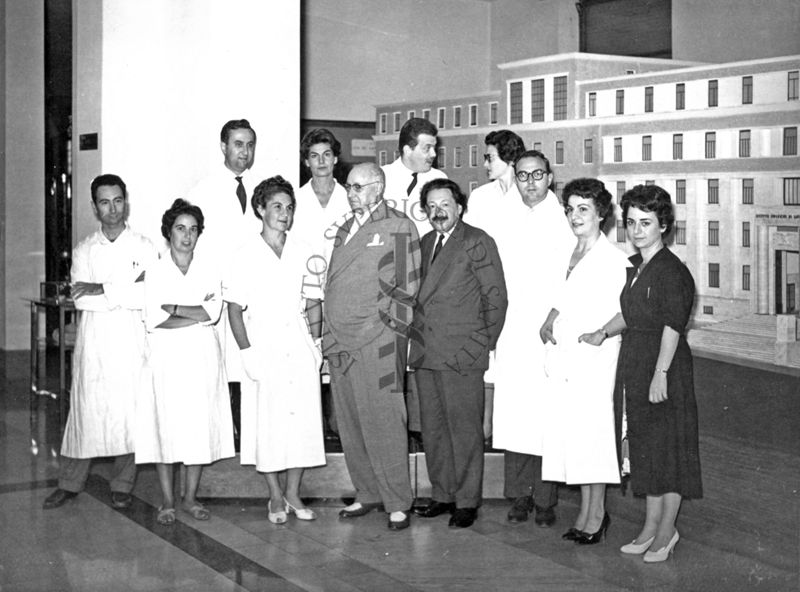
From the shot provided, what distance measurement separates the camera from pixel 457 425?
499cm

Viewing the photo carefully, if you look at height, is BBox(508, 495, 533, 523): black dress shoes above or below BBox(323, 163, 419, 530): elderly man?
below

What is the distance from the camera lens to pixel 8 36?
10.1m

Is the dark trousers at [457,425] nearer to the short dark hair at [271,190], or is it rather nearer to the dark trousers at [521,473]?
the dark trousers at [521,473]

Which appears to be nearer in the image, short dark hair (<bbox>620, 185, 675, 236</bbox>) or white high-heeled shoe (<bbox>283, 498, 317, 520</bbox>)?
short dark hair (<bbox>620, 185, 675, 236</bbox>)

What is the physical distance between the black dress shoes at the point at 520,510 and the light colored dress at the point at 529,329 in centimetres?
26

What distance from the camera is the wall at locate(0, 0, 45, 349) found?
10.0m

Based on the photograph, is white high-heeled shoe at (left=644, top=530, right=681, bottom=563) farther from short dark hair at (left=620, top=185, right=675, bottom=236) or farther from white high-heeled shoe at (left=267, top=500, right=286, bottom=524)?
white high-heeled shoe at (left=267, top=500, right=286, bottom=524)

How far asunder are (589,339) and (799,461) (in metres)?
1.19

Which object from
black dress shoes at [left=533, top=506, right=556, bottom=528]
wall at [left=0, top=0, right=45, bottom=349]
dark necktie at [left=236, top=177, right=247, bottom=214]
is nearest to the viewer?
black dress shoes at [left=533, top=506, right=556, bottom=528]

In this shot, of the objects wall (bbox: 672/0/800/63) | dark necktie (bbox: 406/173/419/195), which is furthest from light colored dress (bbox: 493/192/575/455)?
wall (bbox: 672/0/800/63)

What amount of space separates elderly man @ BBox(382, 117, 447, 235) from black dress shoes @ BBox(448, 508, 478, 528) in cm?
146

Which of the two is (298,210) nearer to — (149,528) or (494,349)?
(494,349)

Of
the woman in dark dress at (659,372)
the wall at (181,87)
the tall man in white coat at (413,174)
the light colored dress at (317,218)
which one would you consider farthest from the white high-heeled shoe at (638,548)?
the wall at (181,87)

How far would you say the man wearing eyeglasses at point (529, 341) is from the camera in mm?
5070
